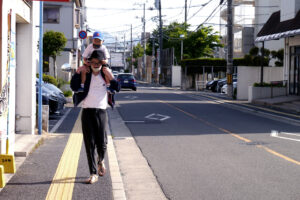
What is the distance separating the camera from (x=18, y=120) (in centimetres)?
1133

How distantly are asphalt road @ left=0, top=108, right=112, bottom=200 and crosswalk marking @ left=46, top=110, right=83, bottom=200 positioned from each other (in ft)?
0.11

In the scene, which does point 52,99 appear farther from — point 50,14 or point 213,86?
point 213,86

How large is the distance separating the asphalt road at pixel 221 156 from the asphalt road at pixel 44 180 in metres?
0.97

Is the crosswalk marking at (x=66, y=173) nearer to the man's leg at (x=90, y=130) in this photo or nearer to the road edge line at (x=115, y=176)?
the man's leg at (x=90, y=130)

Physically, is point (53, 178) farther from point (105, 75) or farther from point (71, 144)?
point (71, 144)

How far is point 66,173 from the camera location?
770 cm

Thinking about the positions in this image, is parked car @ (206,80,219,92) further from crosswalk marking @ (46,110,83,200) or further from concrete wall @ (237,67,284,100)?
crosswalk marking @ (46,110,83,200)

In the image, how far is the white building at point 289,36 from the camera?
81.0 feet

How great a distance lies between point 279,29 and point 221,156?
1782cm

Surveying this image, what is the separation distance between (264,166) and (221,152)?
158 centimetres

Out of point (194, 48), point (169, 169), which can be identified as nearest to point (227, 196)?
point (169, 169)

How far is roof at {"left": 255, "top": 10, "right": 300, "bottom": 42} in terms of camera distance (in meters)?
23.6

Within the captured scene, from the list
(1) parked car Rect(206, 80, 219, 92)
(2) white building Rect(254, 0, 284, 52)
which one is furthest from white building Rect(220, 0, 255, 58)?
(1) parked car Rect(206, 80, 219, 92)

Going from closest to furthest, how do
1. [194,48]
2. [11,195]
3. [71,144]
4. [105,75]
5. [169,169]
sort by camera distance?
[11,195], [105,75], [169,169], [71,144], [194,48]
